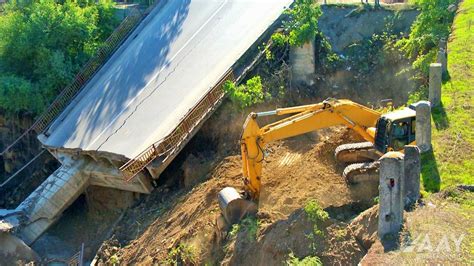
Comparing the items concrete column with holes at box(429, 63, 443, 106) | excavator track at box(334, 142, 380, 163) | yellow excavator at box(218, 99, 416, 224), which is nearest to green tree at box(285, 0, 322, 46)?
concrete column with holes at box(429, 63, 443, 106)

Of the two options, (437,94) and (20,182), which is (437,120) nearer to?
(437,94)

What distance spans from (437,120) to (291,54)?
20.6 ft

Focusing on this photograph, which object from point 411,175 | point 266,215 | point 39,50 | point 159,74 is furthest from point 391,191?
point 39,50

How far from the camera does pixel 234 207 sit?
696 inches

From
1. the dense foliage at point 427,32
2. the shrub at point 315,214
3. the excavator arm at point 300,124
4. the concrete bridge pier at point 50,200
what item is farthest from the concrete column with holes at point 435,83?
the concrete bridge pier at point 50,200

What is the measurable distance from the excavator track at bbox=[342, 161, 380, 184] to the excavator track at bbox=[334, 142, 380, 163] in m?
0.79

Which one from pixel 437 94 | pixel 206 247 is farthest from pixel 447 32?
pixel 206 247

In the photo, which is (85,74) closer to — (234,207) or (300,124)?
(234,207)

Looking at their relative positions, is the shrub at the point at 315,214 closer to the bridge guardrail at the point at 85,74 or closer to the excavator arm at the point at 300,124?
the excavator arm at the point at 300,124

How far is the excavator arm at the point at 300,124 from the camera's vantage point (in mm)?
17062

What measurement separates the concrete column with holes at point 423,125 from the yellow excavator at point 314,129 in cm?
15

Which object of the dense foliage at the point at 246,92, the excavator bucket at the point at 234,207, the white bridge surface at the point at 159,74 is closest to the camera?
the excavator bucket at the point at 234,207

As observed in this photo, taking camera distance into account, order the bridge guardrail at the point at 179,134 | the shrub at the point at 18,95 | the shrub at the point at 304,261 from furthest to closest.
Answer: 1. the shrub at the point at 18,95
2. the bridge guardrail at the point at 179,134
3. the shrub at the point at 304,261

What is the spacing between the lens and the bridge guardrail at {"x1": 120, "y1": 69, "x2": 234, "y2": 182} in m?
20.7
